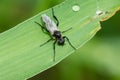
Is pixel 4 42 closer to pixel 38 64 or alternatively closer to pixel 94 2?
pixel 38 64

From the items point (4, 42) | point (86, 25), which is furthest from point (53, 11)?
point (4, 42)

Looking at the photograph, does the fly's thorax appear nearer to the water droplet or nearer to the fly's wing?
the fly's wing

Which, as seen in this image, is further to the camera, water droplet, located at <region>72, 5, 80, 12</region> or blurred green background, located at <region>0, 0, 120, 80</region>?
blurred green background, located at <region>0, 0, 120, 80</region>

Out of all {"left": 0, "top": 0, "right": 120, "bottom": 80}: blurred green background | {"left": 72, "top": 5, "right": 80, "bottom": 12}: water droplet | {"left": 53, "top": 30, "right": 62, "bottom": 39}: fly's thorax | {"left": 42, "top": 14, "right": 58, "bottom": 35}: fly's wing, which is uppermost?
{"left": 72, "top": 5, "right": 80, "bottom": 12}: water droplet

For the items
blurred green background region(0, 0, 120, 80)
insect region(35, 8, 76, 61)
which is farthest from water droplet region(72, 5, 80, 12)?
blurred green background region(0, 0, 120, 80)

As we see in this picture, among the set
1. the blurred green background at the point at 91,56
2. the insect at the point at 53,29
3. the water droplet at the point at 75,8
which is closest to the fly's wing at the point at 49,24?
the insect at the point at 53,29

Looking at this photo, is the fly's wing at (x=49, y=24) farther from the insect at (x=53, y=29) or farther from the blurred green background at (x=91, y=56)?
the blurred green background at (x=91, y=56)

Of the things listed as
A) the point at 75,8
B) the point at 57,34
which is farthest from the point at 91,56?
the point at 75,8

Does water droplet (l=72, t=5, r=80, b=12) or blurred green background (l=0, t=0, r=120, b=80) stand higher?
water droplet (l=72, t=5, r=80, b=12)
